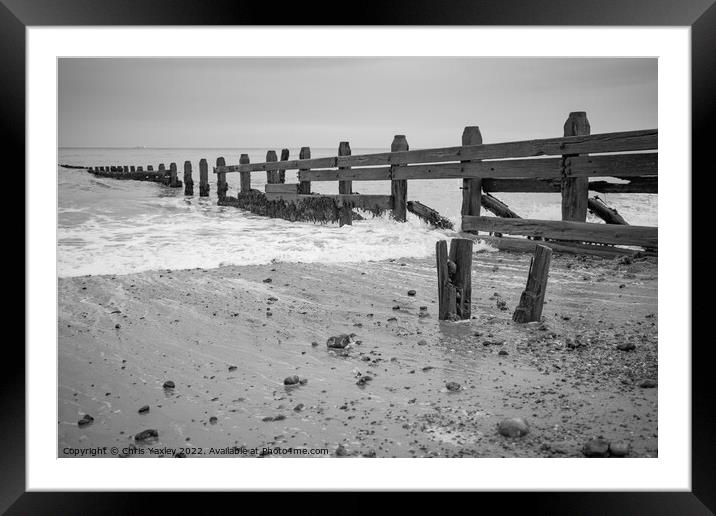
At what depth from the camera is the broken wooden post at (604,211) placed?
6.59 m

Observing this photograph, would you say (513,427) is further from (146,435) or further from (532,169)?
(532,169)

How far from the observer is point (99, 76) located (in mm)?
3904

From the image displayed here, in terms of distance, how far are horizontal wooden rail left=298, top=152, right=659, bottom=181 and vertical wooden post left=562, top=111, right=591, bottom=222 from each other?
5 centimetres

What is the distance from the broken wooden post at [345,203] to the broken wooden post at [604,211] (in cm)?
422

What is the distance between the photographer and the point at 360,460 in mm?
2461

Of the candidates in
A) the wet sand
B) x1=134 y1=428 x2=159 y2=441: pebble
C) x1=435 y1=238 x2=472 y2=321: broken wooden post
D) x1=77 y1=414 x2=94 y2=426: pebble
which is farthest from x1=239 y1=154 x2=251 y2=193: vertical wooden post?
x1=134 y1=428 x2=159 y2=441: pebble

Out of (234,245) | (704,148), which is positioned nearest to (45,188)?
(704,148)

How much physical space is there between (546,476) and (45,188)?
298 centimetres

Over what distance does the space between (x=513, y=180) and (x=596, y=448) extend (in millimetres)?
5567

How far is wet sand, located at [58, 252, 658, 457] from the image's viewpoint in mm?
2553

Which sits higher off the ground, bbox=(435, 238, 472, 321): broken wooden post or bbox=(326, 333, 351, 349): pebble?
bbox=(435, 238, 472, 321): broken wooden post

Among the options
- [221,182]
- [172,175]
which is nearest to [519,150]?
[221,182]

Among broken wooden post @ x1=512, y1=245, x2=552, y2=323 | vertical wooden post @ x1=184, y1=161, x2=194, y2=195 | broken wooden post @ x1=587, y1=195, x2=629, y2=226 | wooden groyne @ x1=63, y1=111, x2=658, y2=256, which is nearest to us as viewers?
broken wooden post @ x1=512, y1=245, x2=552, y2=323

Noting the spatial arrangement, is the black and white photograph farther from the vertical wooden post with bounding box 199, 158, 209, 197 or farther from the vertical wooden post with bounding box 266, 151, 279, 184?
the vertical wooden post with bounding box 199, 158, 209, 197
